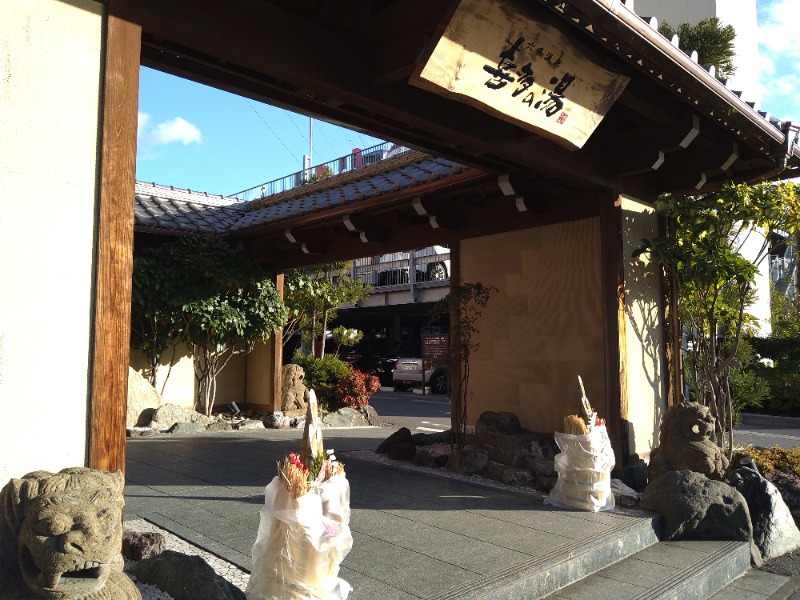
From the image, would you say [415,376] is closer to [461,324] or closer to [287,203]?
[287,203]

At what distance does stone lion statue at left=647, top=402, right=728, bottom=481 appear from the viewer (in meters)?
5.38

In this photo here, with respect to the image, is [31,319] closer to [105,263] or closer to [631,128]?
[105,263]

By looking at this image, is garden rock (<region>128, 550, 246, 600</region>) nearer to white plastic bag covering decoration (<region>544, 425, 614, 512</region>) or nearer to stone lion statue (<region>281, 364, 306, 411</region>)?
white plastic bag covering decoration (<region>544, 425, 614, 512</region>)

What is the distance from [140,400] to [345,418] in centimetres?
360

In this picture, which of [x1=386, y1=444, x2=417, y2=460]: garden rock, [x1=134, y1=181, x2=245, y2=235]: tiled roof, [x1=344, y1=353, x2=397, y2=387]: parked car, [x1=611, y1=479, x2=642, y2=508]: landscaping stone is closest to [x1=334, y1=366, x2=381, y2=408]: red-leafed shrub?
[x1=134, y1=181, x2=245, y2=235]: tiled roof

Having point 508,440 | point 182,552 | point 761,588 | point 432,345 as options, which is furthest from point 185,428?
point 432,345

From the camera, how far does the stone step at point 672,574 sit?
3.68 metres

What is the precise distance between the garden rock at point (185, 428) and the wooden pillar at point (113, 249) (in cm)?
636

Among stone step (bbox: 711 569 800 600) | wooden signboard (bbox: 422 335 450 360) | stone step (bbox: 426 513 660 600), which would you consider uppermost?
wooden signboard (bbox: 422 335 450 360)

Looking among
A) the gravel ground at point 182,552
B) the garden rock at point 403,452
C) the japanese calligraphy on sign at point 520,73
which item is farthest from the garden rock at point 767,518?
the gravel ground at point 182,552

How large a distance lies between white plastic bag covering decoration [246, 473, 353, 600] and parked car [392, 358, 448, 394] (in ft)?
61.2

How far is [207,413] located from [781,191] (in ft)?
28.8

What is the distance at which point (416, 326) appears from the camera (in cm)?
3067

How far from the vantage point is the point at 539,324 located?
294 inches
